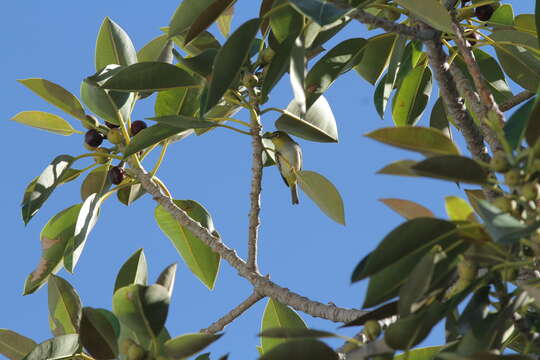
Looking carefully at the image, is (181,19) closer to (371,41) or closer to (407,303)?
(371,41)

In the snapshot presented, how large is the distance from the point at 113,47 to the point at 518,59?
3.71 ft

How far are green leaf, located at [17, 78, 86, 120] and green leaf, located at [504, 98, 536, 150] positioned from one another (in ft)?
4.57

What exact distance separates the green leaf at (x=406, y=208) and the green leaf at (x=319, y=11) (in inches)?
12.3

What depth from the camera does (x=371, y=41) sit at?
2.34 m

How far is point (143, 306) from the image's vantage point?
1.42 meters

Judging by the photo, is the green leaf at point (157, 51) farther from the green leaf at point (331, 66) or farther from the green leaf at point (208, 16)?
the green leaf at point (208, 16)

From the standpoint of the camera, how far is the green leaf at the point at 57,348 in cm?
166

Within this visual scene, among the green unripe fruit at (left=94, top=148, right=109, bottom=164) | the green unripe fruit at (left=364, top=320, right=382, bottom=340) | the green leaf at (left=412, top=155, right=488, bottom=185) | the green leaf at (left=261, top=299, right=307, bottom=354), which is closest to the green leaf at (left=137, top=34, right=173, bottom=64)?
the green unripe fruit at (left=94, top=148, right=109, bottom=164)

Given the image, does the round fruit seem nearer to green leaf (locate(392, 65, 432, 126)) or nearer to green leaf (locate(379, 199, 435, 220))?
green leaf (locate(392, 65, 432, 126))

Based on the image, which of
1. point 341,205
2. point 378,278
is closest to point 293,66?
point 378,278

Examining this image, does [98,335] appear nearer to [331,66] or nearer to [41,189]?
[41,189]

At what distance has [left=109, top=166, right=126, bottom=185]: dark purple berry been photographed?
7.89 feet

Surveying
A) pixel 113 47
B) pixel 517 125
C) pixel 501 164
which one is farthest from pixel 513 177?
pixel 113 47

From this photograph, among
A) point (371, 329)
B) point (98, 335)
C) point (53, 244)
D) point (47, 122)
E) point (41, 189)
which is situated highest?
point (47, 122)
